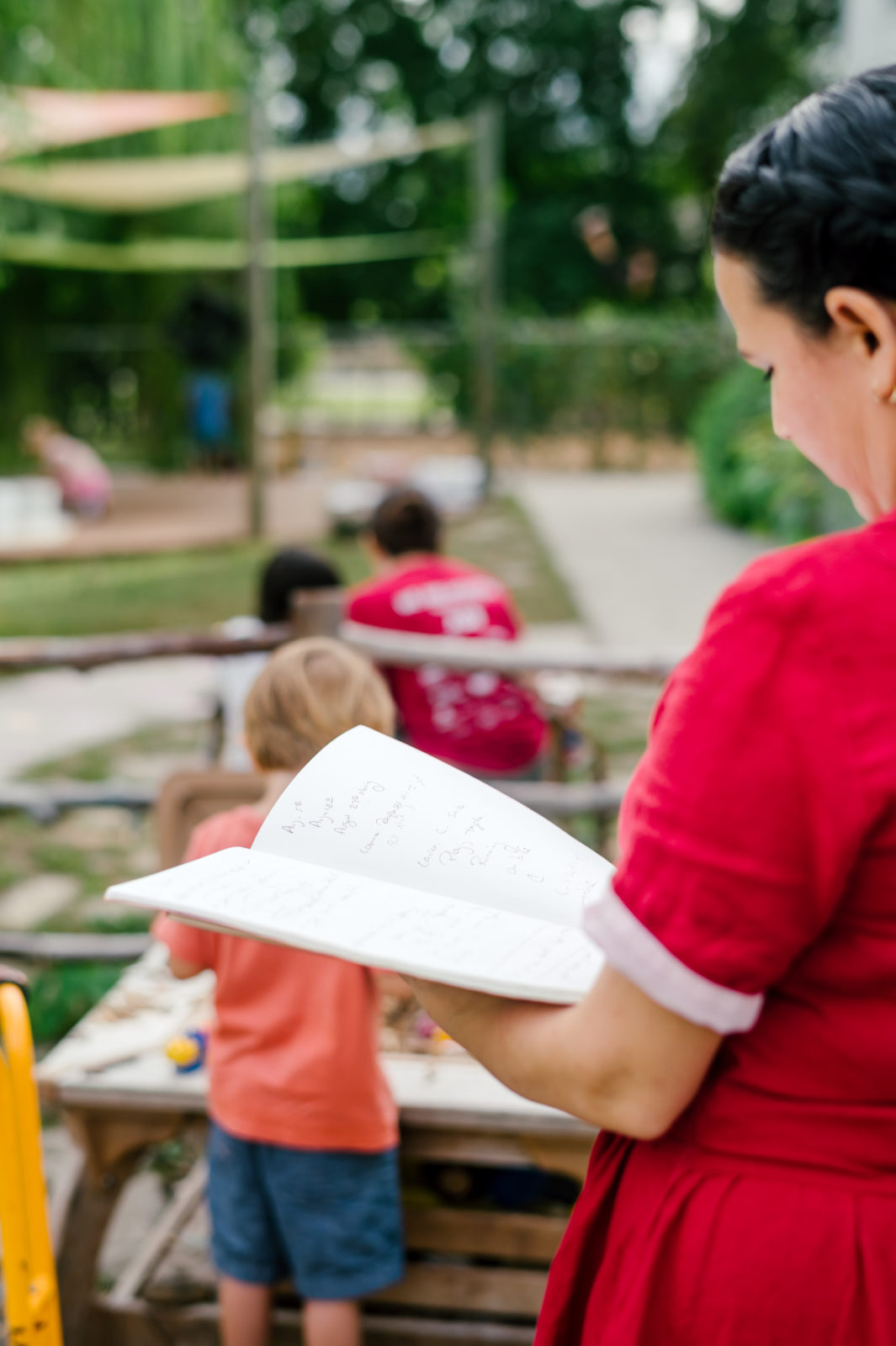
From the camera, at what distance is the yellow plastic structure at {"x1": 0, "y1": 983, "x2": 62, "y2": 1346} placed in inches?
64.7

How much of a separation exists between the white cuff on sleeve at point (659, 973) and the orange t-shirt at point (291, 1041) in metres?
1.23

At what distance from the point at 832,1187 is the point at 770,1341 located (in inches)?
4.2

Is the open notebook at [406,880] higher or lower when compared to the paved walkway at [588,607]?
higher

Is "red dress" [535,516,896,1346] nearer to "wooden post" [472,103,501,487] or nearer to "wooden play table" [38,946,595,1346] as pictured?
"wooden play table" [38,946,595,1346]

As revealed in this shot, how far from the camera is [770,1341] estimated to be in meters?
0.86

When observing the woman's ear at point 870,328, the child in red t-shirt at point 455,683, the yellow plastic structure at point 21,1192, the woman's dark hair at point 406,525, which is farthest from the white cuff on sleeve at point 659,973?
the woman's dark hair at point 406,525

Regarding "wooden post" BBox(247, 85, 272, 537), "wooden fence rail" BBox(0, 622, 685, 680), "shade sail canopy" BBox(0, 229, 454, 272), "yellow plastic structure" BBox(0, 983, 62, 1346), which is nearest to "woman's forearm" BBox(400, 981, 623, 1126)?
"yellow plastic structure" BBox(0, 983, 62, 1346)

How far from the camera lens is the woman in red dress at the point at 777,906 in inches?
29.7

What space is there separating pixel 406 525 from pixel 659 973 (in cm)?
335

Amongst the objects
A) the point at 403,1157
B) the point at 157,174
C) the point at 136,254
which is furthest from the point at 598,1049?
the point at 136,254

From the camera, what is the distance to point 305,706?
1936 mm

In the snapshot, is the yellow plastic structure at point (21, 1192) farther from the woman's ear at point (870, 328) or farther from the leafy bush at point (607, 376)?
the leafy bush at point (607, 376)

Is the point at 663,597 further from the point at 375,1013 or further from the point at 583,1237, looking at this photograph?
the point at 583,1237

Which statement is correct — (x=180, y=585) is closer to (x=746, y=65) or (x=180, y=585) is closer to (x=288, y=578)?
(x=288, y=578)
